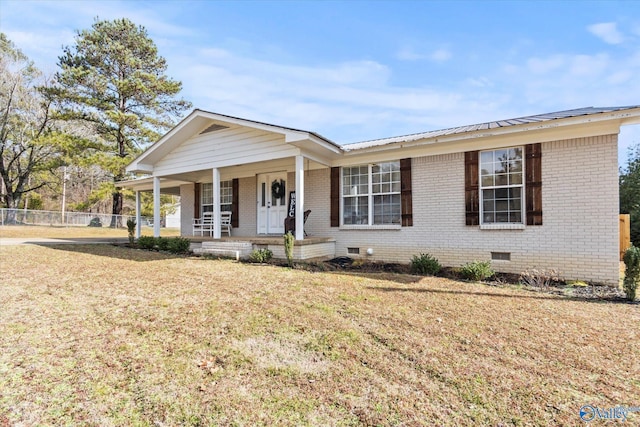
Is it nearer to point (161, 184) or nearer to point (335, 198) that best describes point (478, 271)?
point (335, 198)

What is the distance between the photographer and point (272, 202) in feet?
35.6

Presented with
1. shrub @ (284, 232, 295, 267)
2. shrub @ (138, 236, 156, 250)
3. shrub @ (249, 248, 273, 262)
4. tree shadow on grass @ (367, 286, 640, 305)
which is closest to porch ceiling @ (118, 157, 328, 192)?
shrub @ (138, 236, 156, 250)

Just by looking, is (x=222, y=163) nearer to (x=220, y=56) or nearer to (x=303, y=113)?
(x=220, y=56)

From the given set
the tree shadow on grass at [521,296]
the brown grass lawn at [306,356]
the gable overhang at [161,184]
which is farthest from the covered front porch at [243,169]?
the brown grass lawn at [306,356]

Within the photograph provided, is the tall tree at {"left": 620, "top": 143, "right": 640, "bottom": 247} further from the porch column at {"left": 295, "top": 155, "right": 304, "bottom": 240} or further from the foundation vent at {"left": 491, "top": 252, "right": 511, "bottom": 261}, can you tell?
the porch column at {"left": 295, "top": 155, "right": 304, "bottom": 240}

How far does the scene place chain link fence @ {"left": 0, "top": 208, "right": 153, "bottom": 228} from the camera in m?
21.3

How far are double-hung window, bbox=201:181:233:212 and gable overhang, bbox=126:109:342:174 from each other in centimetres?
194

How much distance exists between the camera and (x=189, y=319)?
12.7ft

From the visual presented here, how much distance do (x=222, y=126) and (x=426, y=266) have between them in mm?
7135

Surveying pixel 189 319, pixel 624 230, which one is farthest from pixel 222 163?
pixel 624 230

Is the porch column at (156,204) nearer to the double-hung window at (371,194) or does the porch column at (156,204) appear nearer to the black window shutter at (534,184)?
the double-hung window at (371,194)

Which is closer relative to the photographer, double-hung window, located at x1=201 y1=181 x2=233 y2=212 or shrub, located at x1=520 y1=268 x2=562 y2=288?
shrub, located at x1=520 y1=268 x2=562 y2=288

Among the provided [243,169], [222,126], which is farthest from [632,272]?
[243,169]

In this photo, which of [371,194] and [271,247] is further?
[371,194]
